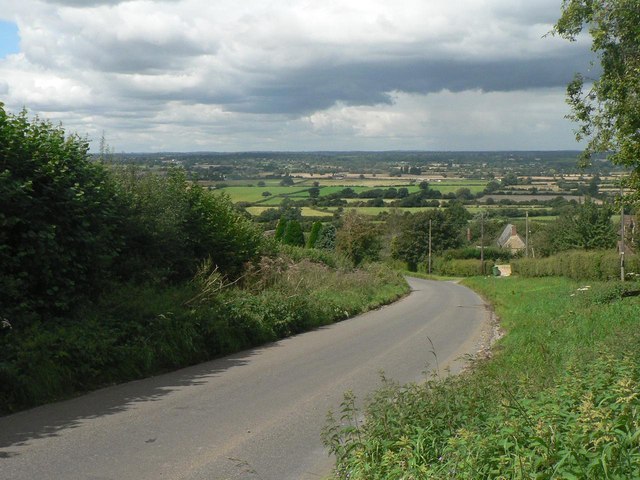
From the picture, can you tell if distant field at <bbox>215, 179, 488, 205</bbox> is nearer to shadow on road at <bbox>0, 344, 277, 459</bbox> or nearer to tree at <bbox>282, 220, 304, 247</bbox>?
tree at <bbox>282, 220, 304, 247</bbox>

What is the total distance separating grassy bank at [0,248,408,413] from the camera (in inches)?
407

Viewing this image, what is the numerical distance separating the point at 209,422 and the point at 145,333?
432 centimetres

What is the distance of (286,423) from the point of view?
9.27 meters

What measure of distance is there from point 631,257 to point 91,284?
131 feet

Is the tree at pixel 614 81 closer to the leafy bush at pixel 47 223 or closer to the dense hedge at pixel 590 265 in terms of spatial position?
the leafy bush at pixel 47 223

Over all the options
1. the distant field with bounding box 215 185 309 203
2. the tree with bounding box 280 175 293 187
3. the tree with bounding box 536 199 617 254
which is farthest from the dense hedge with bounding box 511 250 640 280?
the tree with bounding box 280 175 293 187

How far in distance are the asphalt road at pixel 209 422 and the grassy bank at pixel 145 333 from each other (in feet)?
1.26

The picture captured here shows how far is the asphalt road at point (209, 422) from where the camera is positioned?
7.29m

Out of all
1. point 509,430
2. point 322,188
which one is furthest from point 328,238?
point 509,430

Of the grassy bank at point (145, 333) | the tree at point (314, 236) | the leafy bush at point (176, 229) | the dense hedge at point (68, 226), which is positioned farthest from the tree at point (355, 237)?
the dense hedge at point (68, 226)

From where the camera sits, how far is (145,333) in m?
13.0

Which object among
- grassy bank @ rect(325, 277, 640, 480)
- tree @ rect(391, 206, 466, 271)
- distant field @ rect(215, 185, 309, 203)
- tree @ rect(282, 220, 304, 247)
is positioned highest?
grassy bank @ rect(325, 277, 640, 480)

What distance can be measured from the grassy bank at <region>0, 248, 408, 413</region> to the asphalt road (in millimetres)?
384

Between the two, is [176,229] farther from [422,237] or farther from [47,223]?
[422,237]
